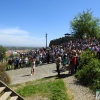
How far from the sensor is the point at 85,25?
158 feet

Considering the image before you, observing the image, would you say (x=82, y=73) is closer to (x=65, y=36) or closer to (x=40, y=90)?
(x=40, y=90)

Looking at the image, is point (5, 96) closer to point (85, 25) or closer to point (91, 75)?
point (91, 75)

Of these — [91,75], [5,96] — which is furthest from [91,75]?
[5,96]

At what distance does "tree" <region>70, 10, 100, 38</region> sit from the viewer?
47941mm

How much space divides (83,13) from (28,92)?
42.2 meters

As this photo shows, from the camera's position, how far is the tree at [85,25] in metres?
47.9

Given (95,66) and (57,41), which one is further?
(57,41)

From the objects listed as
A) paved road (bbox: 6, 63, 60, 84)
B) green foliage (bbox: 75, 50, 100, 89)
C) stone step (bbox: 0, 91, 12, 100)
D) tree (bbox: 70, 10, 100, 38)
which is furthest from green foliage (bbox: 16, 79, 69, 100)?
tree (bbox: 70, 10, 100, 38)

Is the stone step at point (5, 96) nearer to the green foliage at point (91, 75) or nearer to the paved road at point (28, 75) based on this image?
the green foliage at point (91, 75)

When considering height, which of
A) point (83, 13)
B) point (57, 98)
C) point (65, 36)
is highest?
point (83, 13)

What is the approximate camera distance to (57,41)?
1955 inches

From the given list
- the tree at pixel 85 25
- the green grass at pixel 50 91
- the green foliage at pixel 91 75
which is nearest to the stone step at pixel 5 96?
the green grass at pixel 50 91

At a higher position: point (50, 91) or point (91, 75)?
point (91, 75)

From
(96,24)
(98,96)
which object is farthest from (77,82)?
(96,24)
